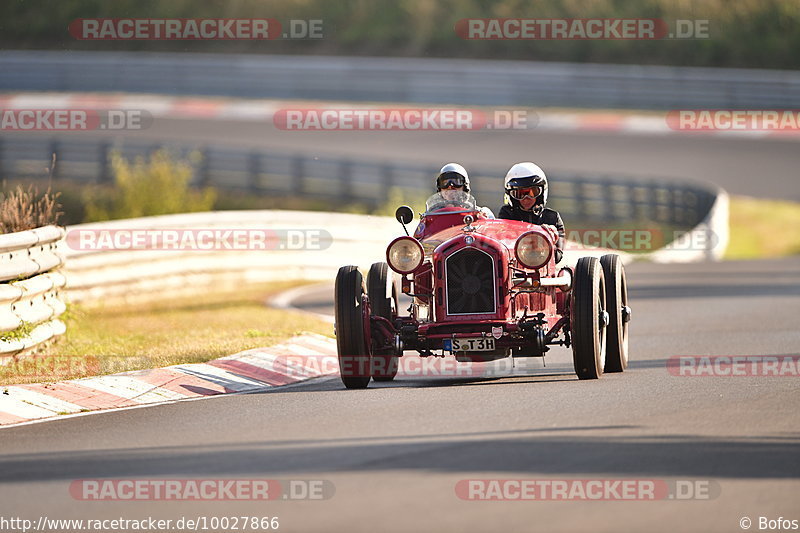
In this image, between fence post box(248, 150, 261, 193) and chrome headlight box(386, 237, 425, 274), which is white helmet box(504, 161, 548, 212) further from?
fence post box(248, 150, 261, 193)

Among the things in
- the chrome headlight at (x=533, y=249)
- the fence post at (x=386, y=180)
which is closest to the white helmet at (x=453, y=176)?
the chrome headlight at (x=533, y=249)

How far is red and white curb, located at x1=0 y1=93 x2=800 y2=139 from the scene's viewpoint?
117 feet

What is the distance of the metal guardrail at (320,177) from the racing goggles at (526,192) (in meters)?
17.0

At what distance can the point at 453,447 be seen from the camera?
7586 millimetres

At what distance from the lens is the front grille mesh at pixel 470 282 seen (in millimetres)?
10156

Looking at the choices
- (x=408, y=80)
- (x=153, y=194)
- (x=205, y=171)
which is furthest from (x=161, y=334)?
(x=408, y=80)

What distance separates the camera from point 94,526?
20.5ft

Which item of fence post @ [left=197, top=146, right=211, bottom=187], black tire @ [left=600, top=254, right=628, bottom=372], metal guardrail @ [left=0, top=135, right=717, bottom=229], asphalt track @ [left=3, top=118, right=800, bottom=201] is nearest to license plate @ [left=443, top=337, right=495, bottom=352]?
black tire @ [left=600, top=254, right=628, bottom=372]

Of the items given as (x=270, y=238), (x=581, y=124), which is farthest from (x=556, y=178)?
(x=270, y=238)

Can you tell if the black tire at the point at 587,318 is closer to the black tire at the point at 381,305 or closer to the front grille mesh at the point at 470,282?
the front grille mesh at the point at 470,282

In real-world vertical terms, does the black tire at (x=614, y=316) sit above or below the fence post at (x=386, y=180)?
below

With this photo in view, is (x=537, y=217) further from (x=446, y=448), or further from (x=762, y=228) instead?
(x=762, y=228)

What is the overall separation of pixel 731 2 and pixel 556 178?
18.9 metres

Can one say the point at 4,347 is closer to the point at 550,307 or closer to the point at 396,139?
the point at 550,307
